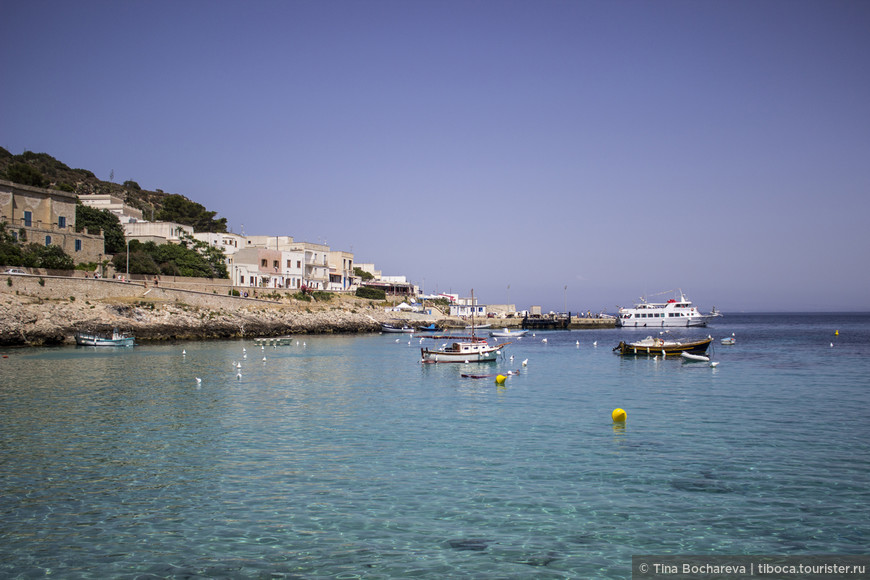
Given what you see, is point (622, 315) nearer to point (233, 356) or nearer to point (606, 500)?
point (233, 356)

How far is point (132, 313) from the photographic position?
5847 cm

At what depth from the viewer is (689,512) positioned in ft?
38.9

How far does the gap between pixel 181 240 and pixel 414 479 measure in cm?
7960

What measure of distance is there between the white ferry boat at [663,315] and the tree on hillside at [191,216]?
7739 cm

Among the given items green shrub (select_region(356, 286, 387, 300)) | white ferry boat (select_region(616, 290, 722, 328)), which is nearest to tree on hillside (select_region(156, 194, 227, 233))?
green shrub (select_region(356, 286, 387, 300))

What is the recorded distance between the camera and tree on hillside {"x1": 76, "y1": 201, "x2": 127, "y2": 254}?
237 feet

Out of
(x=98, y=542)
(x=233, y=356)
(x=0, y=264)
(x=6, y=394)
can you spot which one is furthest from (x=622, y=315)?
(x=98, y=542)

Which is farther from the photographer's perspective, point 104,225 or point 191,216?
point 191,216

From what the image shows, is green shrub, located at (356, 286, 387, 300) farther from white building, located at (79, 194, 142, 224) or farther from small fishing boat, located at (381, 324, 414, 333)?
white building, located at (79, 194, 142, 224)

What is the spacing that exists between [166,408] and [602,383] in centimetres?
2131

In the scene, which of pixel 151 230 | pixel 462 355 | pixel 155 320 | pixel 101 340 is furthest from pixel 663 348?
pixel 151 230

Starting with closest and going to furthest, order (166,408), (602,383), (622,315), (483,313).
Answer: (166,408), (602,383), (622,315), (483,313)

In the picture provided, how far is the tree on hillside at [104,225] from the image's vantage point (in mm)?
72312

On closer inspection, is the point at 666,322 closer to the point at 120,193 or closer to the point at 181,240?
the point at 181,240
